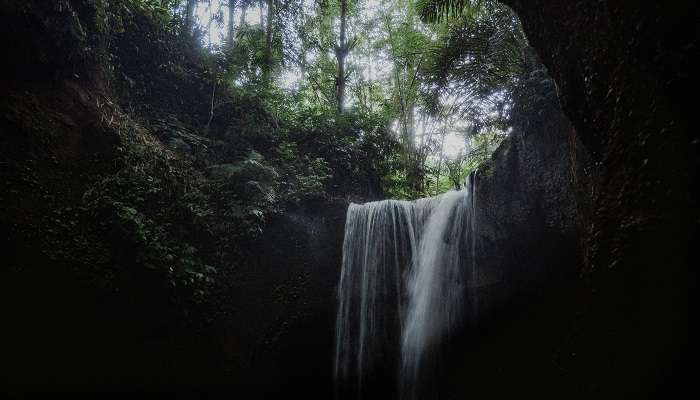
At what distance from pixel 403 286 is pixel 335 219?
226 cm

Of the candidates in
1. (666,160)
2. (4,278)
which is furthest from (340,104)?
(666,160)

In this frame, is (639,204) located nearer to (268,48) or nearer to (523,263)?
(523,263)

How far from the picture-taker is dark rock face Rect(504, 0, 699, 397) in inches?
68.6

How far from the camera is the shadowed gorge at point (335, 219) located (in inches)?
79.7

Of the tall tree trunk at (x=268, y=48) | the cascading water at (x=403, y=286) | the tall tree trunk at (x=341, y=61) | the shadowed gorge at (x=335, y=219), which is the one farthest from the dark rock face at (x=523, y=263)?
the tall tree trunk at (x=341, y=61)

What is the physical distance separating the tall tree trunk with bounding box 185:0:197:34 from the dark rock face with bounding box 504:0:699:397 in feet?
33.4

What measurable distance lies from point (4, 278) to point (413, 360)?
6.93 m

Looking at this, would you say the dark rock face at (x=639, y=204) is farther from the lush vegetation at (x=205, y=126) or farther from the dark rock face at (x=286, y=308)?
the dark rock face at (x=286, y=308)

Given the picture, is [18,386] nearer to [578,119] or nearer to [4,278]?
[4,278]

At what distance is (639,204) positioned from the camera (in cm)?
199

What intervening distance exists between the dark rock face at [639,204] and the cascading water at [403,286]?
4.87 m

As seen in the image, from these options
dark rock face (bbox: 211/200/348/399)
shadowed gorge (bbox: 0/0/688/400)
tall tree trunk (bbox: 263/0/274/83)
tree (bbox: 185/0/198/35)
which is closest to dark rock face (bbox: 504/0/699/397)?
shadowed gorge (bbox: 0/0/688/400)

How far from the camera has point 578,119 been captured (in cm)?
306

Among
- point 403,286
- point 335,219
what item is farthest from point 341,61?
point 403,286
